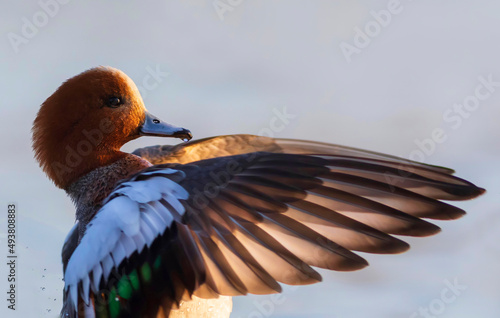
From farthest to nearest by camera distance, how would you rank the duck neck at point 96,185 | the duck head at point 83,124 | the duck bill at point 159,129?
the duck bill at point 159,129
the duck head at point 83,124
the duck neck at point 96,185

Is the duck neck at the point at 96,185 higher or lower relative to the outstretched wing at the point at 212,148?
lower

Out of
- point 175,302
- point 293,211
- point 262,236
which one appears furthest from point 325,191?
point 175,302

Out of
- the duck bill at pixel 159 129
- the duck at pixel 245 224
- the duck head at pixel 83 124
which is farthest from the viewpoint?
the duck bill at pixel 159 129

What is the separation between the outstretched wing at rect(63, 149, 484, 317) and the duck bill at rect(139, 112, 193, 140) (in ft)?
1.86

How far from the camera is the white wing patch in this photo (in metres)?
1.78

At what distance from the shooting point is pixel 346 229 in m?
1.85

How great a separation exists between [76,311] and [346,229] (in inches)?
33.4

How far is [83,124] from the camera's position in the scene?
237cm

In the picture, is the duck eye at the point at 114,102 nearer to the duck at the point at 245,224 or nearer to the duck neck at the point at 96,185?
the duck neck at the point at 96,185

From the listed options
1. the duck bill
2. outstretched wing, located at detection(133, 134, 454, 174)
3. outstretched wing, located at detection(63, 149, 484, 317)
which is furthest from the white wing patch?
the duck bill

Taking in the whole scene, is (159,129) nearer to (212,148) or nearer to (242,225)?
(212,148)

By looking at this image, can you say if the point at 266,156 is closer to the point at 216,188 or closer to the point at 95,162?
the point at 216,188

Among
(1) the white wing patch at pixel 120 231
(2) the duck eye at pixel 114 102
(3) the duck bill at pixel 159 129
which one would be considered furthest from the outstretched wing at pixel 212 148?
(1) the white wing patch at pixel 120 231

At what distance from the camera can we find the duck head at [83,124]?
2348 mm
